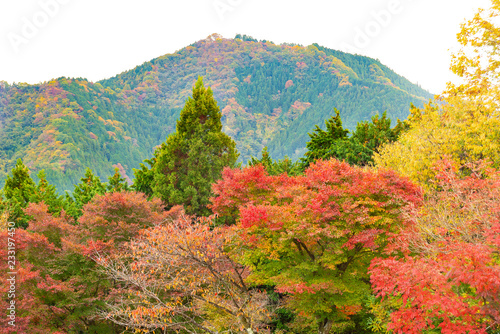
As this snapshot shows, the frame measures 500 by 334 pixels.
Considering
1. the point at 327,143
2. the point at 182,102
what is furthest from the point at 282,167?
the point at 182,102

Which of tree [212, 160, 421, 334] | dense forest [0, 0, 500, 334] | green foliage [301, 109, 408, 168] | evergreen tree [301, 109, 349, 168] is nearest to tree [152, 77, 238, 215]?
dense forest [0, 0, 500, 334]

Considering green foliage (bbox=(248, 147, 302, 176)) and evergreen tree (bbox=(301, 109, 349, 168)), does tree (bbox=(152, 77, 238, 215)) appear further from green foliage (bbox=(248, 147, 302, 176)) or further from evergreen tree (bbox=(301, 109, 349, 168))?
evergreen tree (bbox=(301, 109, 349, 168))

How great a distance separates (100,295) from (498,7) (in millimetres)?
18049

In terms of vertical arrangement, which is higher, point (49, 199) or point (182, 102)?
point (182, 102)

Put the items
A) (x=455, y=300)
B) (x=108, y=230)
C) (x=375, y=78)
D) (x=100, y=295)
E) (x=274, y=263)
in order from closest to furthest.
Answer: (x=455, y=300)
(x=274, y=263)
(x=100, y=295)
(x=108, y=230)
(x=375, y=78)

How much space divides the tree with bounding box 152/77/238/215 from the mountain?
2904 inches

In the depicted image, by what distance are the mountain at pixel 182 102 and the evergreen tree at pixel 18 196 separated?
208 ft

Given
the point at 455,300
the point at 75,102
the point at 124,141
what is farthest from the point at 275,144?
the point at 455,300

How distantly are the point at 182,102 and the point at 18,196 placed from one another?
496 ft

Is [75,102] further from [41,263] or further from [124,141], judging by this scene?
[41,263]

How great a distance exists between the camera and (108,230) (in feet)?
43.5

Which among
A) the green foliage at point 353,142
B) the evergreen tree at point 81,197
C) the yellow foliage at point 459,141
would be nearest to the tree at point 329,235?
the yellow foliage at point 459,141

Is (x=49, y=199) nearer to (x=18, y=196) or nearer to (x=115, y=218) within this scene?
(x=18, y=196)

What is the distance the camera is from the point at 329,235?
8625mm
